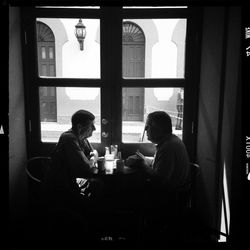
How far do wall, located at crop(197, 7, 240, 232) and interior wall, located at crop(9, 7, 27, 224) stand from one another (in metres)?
2.12

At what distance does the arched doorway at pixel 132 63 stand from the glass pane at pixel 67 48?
0.33 metres

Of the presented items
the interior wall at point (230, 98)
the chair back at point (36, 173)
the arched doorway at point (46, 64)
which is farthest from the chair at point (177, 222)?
the arched doorway at point (46, 64)

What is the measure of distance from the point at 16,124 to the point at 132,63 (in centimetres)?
152

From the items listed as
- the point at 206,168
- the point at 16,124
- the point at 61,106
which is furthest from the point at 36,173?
the point at 206,168

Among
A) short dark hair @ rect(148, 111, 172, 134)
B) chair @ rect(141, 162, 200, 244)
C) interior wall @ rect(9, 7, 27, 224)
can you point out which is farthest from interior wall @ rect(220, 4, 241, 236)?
interior wall @ rect(9, 7, 27, 224)

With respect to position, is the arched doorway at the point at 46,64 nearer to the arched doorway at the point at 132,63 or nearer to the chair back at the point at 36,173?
the chair back at the point at 36,173

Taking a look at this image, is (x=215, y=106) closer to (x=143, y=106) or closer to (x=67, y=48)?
(x=143, y=106)

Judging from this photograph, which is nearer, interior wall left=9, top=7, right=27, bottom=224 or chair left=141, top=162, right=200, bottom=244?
chair left=141, top=162, right=200, bottom=244

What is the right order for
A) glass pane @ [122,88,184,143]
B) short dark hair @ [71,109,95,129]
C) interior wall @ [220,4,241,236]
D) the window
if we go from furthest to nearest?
glass pane @ [122,88,184,143] < the window < short dark hair @ [71,109,95,129] < interior wall @ [220,4,241,236]

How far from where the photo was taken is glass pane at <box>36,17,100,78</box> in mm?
3176

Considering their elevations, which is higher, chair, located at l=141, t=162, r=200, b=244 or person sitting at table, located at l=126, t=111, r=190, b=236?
person sitting at table, located at l=126, t=111, r=190, b=236

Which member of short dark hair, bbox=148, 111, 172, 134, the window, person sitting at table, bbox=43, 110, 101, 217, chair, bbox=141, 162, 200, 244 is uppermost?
the window

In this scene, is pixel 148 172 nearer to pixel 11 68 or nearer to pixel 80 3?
pixel 80 3

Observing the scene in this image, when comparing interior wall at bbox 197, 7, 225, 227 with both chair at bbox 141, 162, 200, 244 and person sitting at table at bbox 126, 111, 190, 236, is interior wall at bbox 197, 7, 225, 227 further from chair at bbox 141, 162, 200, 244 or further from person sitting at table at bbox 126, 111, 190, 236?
person sitting at table at bbox 126, 111, 190, 236
